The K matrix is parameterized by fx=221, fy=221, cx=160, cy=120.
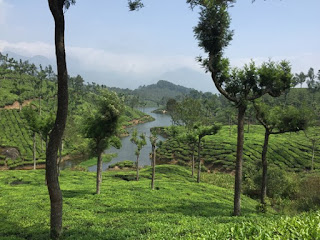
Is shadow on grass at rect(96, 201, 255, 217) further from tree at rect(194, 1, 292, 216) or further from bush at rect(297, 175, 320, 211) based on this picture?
bush at rect(297, 175, 320, 211)

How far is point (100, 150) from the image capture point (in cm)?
2444

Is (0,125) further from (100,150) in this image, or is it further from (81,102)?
(100,150)

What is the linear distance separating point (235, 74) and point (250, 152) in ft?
177

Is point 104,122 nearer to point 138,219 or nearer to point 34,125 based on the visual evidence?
point 34,125

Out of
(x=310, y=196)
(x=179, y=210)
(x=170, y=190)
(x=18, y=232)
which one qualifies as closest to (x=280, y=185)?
(x=310, y=196)

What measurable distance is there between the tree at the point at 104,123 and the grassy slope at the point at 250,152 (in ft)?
138

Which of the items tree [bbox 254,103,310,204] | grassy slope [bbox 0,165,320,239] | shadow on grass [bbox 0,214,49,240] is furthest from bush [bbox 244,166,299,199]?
shadow on grass [bbox 0,214,49,240]

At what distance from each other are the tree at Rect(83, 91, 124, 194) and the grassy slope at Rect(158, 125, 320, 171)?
4218cm

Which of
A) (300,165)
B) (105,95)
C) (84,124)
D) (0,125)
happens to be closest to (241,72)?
(105,95)

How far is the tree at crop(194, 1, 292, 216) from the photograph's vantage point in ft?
60.0

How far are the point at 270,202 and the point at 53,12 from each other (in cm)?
3398

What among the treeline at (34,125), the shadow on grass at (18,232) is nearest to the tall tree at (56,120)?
the shadow on grass at (18,232)

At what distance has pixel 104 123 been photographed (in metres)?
23.7

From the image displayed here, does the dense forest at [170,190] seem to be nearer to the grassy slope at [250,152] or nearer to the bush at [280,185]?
the bush at [280,185]
